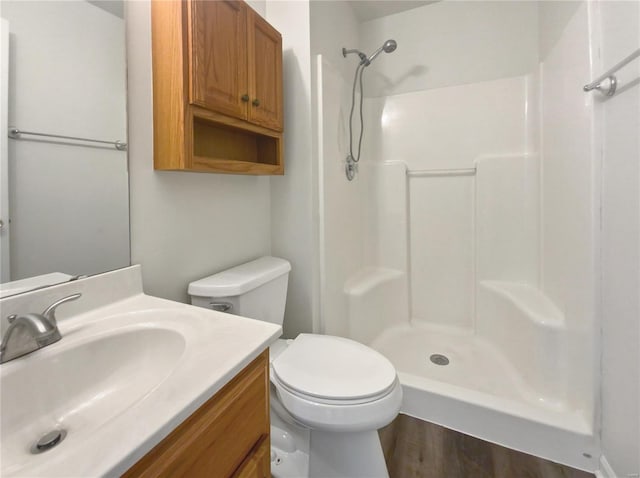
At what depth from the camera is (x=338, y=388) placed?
98 centimetres

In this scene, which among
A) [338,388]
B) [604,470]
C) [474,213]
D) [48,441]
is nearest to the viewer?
[48,441]

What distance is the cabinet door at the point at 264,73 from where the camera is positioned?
1.21 meters

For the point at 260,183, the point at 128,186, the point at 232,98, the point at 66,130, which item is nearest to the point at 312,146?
the point at 260,183

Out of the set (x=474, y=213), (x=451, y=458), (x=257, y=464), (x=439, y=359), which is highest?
(x=474, y=213)

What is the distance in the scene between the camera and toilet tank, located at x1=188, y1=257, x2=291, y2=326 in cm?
110

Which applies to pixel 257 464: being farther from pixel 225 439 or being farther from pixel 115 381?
pixel 115 381

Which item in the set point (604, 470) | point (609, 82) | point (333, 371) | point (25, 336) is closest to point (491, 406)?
point (604, 470)

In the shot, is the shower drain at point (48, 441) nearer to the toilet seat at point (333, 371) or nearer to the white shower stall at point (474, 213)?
the toilet seat at point (333, 371)

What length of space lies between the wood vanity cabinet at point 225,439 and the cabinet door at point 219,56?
855 mm

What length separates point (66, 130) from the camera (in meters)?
0.81

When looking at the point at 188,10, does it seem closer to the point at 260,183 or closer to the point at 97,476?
the point at 260,183

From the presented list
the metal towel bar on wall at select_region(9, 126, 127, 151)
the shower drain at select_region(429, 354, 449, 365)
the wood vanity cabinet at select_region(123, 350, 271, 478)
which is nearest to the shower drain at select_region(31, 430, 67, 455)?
the wood vanity cabinet at select_region(123, 350, 271, 478)

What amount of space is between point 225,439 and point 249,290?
24.8 inches

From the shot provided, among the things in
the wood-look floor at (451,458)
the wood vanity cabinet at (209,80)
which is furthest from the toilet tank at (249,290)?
the wood-look floor at (451,458)
